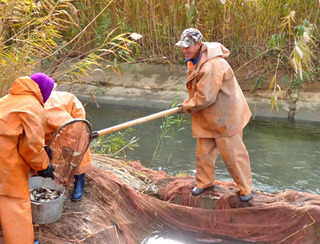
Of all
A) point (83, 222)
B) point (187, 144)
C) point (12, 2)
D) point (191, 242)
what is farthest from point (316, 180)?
point (12, 2)

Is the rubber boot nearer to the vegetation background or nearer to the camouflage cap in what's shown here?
the camouflage cap

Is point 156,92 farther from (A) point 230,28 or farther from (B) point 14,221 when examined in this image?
(B) point 14,221

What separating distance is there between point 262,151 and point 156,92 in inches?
137

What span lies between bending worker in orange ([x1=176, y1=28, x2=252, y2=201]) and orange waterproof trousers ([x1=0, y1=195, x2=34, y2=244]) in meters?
2.08

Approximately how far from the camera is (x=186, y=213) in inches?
213

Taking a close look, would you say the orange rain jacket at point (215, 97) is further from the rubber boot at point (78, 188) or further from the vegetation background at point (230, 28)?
the vegetation background at point (230, 28)

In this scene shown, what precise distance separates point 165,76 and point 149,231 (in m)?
7.15

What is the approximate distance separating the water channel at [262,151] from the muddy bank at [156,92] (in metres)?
0.26

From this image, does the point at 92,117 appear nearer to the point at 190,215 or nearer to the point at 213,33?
the point at 213,33

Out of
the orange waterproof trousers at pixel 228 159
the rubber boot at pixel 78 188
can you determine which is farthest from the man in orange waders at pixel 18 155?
the orange waterproof trousers at pixel 228 159

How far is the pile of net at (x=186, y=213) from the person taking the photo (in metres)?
4.90

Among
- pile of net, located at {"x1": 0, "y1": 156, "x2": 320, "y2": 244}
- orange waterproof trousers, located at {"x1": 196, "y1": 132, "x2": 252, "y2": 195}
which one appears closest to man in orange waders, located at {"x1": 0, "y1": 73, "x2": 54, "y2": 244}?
pile of net, located at {"x1": 0, "y1": 156, "x2": 320, "y2": 244}

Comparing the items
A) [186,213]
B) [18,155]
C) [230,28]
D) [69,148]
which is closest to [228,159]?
[186,213]

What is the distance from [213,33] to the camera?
12.1 m
